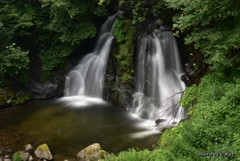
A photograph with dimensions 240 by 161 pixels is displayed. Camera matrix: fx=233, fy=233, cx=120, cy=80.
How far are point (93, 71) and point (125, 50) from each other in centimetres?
328

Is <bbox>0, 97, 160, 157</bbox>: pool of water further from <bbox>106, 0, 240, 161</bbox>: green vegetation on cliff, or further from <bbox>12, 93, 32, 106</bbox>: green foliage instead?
<bbox>106, 0, 240, 161</bbox>: green vegetation on cliff

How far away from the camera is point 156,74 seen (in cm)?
1281

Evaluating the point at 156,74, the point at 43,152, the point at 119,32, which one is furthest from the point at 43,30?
the point at 43,152

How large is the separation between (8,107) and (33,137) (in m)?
4.39

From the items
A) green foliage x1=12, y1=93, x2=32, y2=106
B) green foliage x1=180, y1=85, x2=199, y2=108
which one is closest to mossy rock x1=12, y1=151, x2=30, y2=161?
green foliage x1=12, y1=93, x2=32, y2=106

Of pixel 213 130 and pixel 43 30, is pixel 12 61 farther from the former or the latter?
pixel 213 130

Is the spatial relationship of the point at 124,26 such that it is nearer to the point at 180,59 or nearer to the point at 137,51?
the point at 137,51

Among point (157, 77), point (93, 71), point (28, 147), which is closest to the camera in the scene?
point (28, 147)

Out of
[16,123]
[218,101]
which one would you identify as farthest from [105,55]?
[218,101]

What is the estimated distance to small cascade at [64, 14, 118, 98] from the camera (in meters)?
15.1

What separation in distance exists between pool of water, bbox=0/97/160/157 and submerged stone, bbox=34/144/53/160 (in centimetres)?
42

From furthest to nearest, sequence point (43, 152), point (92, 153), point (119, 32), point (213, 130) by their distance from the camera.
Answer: point (119, 32), point (43, 152), point (92, 153), point (213, 130)

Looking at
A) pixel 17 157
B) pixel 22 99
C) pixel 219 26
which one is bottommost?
pixel 17 157

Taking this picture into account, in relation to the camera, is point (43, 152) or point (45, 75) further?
point (45, 75)
